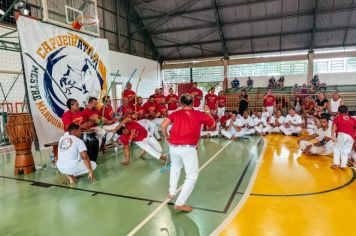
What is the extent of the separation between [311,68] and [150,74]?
1402 centimetres

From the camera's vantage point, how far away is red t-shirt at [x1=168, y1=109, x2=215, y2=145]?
12.0 ft

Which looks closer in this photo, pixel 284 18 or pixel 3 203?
pixel 3 203

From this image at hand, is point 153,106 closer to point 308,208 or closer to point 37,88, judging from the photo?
point 37,88

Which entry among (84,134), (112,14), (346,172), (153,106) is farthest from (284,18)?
(84,134)

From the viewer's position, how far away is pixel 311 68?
20.1 metres

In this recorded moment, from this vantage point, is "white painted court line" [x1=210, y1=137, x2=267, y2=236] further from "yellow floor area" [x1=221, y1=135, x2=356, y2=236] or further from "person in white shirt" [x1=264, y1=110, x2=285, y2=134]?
"person in white shirt" [x1=264, y1=110, x2=285, y2=134]

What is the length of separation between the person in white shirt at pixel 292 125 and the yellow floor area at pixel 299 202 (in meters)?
4.56

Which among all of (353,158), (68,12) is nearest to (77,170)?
(68,12)

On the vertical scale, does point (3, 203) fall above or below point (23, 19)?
below

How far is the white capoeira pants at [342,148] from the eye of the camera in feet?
18.7

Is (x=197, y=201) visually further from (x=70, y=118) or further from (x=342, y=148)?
(x=342, y=148)

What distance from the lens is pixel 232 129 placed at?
10.4 metres

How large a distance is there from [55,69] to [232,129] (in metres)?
6.96

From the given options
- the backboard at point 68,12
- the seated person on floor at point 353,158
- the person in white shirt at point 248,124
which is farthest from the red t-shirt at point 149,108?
the seated person on floor at point 353,158
